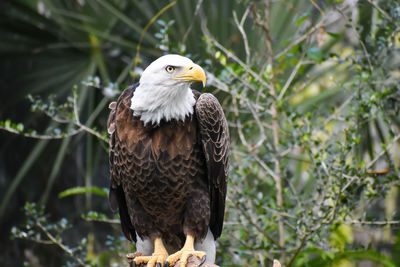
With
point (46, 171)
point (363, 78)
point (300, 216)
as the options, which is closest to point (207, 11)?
point (363, 78)

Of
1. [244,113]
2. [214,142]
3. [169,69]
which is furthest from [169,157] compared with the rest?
[244,113]

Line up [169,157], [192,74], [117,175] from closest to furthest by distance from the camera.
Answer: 1. [192,74]
2. [169,157]
3. [117,175]

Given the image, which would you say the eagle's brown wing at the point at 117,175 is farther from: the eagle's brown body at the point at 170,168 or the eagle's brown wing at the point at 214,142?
the eagle's brown wing at the point at 214,142

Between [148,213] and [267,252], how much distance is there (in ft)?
3.57

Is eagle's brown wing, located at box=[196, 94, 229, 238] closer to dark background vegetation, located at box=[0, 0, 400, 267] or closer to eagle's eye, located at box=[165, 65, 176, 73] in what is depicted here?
eagle's eye, located at box=[165, 65, 176, 73]

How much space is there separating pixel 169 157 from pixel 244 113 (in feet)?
5.24

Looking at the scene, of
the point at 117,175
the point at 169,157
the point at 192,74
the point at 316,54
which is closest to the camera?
the point at 192,74

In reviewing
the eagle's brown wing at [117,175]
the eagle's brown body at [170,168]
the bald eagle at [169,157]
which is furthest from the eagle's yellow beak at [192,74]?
the eagle's brown wing at [117,175]

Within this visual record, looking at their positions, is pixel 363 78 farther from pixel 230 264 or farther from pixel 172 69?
pixel 230 264

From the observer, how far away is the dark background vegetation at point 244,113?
3197mm

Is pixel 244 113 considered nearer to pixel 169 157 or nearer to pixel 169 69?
pixel 169 157

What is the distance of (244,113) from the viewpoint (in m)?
3.98

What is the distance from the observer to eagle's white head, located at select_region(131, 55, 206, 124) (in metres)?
2.32

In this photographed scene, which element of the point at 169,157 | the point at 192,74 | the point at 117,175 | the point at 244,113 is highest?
the point at 192,74
